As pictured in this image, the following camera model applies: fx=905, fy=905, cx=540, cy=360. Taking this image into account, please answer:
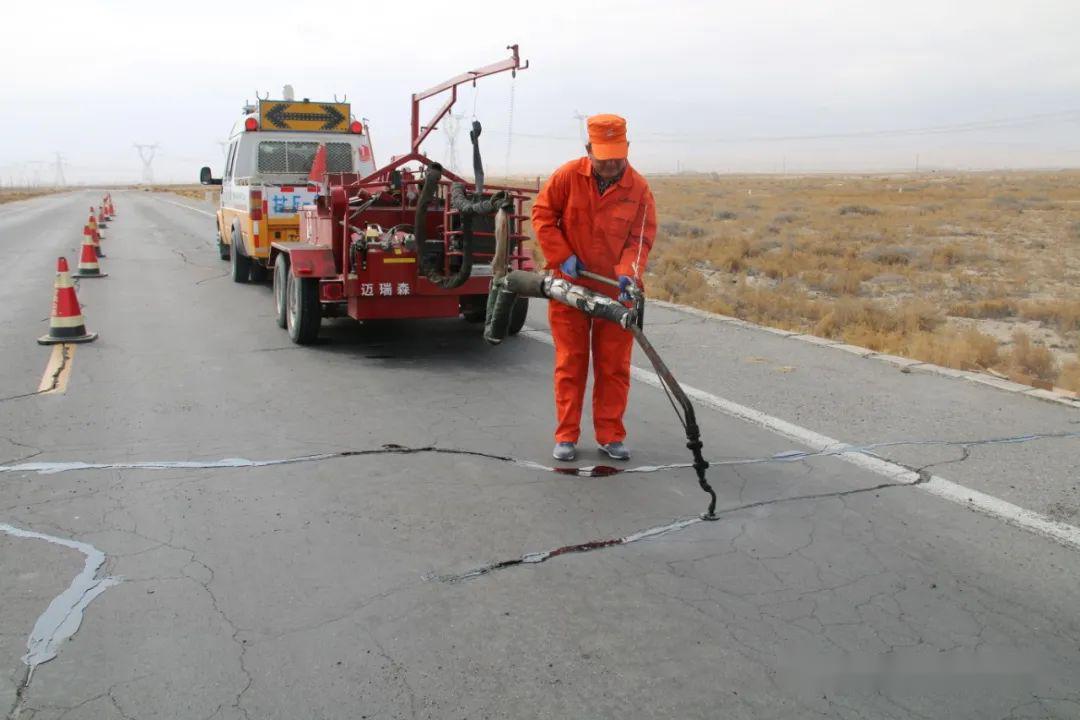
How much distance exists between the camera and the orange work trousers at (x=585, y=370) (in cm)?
537

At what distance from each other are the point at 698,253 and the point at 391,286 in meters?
13.3

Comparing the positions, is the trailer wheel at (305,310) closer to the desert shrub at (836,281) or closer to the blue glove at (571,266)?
the blue glove at (571,266)

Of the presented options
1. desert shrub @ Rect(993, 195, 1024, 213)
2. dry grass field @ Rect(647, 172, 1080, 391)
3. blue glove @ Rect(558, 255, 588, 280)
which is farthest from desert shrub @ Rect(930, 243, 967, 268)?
desert shrub @ Rect(993, 195, 1024, 213)

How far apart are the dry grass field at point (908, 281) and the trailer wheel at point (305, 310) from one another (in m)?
6.00

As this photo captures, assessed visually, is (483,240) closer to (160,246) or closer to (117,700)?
(117,700)

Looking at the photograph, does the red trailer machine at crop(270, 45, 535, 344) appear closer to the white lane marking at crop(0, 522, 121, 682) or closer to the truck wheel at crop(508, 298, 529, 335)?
the truck wheel at crop(508, 298, 529, 335)

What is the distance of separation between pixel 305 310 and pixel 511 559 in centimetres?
529

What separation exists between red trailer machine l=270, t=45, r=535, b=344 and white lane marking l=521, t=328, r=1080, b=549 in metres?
2.41

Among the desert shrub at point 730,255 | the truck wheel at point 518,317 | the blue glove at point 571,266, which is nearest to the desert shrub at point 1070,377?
the truck wheel at point 518,317

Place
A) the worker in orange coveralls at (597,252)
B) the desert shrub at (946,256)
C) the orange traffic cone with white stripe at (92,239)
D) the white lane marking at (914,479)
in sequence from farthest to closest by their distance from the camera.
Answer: the desert shrub at (946,256) < the orange traffic cone with white stripe at (92,239) < the worker in orange coveralls at (597,252) < the white lane marking at (914,479)

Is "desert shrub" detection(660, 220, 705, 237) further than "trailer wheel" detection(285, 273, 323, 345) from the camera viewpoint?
Yes

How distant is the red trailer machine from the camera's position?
8.02m

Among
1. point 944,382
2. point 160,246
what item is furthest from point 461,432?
point 160,246

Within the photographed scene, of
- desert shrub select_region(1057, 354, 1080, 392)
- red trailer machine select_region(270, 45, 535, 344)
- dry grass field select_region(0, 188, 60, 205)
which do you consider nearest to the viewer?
red trailer machine select_region(270, 45, 535, 344)
